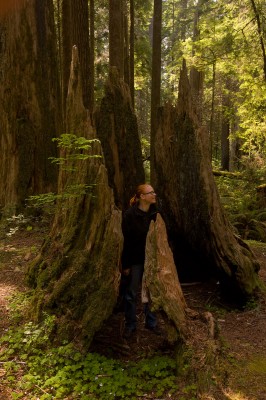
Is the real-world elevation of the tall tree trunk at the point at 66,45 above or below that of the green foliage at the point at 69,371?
above

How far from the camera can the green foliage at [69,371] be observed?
3.94m

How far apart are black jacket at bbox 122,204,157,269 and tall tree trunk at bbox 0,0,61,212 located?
4.71 meters

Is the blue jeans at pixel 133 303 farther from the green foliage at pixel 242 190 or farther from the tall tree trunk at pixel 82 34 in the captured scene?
the green foliage at pixel 242 190

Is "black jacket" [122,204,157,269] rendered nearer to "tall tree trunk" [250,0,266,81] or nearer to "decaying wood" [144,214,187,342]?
"decaying wood" [144,214,187,342]

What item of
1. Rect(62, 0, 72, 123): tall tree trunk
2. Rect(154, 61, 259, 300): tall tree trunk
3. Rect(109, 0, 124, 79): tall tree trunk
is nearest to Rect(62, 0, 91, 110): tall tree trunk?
Rect(62, 0, 72, 123): tall tree trunk

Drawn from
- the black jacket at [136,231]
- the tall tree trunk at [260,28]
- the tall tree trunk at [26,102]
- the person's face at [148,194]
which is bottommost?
the black jacket at [136,231]

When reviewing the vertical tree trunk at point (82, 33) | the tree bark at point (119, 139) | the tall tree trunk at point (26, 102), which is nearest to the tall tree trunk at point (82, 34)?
the vertical tree trunk at point (82, 33)

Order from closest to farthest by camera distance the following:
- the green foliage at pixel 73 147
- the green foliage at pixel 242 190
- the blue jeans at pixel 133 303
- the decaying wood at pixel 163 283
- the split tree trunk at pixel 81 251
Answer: the decaying wood at pixel 163 283
the split tree trunk at pixel 81 251
the green foliage at pixel 73 147
the blue jeans at pixel 133 303
the green foliage at pixel 242 190

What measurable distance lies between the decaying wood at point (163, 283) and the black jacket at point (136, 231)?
322 mm

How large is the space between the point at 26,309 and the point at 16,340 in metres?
0.58

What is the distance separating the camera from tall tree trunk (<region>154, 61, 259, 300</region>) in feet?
20.6

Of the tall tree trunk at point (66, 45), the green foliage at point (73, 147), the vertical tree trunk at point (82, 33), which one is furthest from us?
the tall tree trunk at point (66, 45)

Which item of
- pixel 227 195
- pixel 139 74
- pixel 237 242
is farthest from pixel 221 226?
pixel 139 74

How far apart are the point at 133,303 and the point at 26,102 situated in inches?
237
